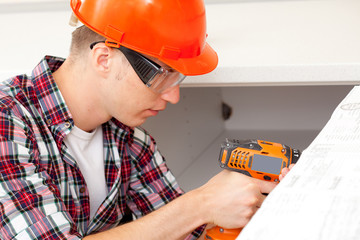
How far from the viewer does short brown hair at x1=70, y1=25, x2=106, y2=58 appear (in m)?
1.15

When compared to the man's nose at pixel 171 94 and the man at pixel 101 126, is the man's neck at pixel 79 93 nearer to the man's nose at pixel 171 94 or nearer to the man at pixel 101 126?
the man at pixel 101 126

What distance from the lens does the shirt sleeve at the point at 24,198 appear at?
0.99m

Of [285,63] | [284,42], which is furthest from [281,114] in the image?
[285,63]

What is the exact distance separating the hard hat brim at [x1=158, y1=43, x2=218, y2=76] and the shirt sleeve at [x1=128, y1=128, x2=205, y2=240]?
36 cm

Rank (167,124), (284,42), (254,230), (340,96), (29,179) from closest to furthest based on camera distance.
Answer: (254,230) < (29,179) < (284,42) < (167,124) < (340,96)

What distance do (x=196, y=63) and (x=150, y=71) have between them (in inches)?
4.5

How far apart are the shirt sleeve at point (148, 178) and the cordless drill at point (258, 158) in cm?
43

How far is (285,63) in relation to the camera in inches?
48.0

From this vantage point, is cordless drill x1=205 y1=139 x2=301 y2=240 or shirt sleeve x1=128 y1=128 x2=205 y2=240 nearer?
cordless drill x1=205 y1=139 x2=301 y2=240

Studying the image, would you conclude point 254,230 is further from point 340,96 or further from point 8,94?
point 340,96

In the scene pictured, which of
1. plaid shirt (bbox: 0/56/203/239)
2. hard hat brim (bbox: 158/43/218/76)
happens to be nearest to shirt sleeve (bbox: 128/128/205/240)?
plaid shirt (bbox: 0/56/203/239)

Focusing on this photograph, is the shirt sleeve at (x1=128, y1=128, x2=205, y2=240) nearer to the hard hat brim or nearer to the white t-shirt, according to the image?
the white t-shirt

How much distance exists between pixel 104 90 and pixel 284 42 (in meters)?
0.55

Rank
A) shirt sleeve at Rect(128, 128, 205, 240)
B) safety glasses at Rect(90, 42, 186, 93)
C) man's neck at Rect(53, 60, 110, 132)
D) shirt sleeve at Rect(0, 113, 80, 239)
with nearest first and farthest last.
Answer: shirt sleeve at Rect(0, 113, 80, 239) < safety glasses at Rect(90, 42, 186, 93) < man's neck at Rect(53, 60, 110, 132) < shirt sleeve at Rect(128, 128, 205, 240)
